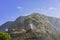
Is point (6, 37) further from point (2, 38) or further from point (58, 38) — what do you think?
point (58, 38)

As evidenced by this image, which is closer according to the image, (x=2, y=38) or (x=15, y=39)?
(x=2, y=38)

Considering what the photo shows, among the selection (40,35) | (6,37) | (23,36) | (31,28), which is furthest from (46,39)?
(6,37)

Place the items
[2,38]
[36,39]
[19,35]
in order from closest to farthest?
[2,38] < [36,39] < [19,35]

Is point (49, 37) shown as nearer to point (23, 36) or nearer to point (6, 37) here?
point (23, 36)

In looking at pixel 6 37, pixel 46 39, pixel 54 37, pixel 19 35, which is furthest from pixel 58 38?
pixel 6 37

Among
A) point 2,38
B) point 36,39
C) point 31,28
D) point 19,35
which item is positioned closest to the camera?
point 2,38

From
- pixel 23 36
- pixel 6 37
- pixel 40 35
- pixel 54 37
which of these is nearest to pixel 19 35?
pixel 23 36

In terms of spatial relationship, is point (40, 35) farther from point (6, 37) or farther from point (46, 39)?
point (6, 37)

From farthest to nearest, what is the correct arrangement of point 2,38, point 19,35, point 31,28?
point 31,28
point 19,35
point 2,38

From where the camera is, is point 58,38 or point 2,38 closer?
point 2,38
